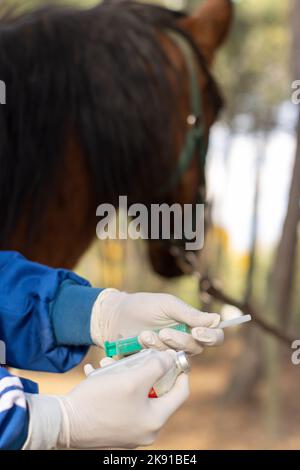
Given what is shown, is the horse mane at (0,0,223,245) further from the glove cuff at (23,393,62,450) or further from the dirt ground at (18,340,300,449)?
the dirt ground at (18,340,300,449)

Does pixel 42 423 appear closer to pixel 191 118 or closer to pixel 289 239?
pixel 191 118

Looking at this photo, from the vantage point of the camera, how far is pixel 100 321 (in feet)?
3.21

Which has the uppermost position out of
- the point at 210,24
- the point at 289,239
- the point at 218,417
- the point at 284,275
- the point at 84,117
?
the point at 210,24

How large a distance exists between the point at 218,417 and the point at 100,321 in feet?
10.8

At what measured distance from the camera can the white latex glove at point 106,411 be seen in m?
0.74

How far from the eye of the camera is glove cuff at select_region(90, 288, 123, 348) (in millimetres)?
966

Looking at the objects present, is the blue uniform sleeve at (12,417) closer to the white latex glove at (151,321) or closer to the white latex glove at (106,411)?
the white latex glove at (106,411)

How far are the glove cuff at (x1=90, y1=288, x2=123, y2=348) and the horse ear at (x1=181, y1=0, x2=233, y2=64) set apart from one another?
1004 mm

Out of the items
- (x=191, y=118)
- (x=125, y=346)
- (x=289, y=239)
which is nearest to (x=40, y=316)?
(x=125, y=346)

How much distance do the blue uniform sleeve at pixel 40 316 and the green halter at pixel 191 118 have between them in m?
0.77

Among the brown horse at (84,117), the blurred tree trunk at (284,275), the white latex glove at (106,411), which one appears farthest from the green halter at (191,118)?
the white latex glove at (106,411)

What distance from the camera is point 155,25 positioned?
65.9 inches
